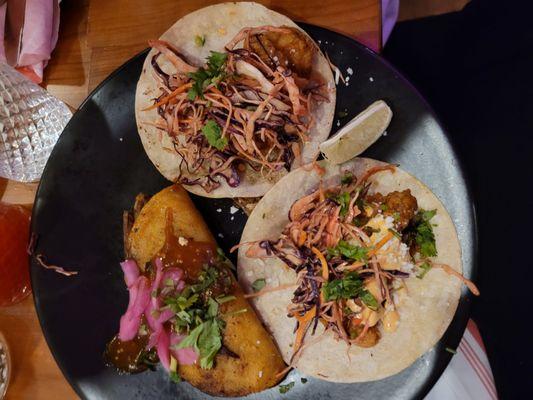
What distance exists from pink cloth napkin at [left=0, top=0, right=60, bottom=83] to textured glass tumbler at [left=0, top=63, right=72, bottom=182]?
0.19 meters

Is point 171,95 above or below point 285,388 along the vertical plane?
above

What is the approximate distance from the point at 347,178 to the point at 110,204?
1.06 metres

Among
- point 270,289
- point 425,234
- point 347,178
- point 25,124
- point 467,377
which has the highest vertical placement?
point 25,124

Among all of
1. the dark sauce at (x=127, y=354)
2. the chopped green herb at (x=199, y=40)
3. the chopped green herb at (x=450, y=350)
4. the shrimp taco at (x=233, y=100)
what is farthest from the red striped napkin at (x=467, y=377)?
the chopped green herb at (x=199, y=40)

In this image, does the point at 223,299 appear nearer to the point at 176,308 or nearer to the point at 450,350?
the point at 176,308

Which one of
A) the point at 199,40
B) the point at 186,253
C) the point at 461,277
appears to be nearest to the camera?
the point at 461,277

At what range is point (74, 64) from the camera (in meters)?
2.71

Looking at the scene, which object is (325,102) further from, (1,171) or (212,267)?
(1,171)

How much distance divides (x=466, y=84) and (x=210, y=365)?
1999mm

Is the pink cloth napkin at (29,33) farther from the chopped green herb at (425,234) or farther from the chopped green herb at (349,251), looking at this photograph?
the chopped green herb at (425,234)

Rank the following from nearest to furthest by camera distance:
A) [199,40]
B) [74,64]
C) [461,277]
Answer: [461,277] → [199,40] → [74,64]

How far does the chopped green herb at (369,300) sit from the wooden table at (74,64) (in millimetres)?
1300

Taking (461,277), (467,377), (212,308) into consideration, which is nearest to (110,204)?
(212,308)

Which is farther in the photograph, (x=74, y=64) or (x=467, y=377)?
(x=74, y=64)
